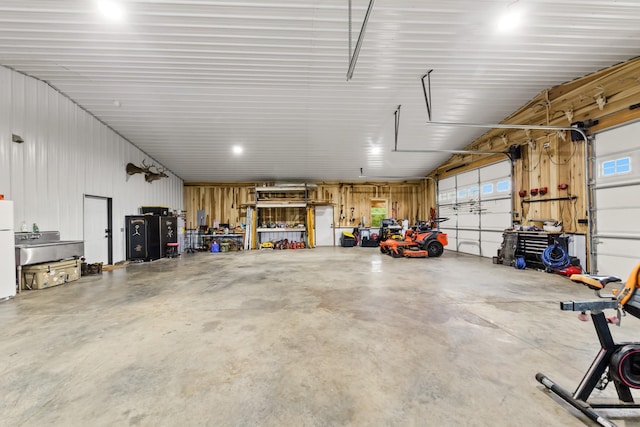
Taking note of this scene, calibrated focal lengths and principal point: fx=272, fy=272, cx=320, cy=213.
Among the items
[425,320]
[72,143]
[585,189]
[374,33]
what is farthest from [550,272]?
[72,143]

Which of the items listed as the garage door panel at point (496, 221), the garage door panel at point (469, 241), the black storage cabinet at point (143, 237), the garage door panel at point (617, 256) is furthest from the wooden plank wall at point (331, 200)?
the garage door panel at point (617, 256)

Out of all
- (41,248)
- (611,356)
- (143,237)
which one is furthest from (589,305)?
(143,237)

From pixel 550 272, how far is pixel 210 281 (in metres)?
7.03

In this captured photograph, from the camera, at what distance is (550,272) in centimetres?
580

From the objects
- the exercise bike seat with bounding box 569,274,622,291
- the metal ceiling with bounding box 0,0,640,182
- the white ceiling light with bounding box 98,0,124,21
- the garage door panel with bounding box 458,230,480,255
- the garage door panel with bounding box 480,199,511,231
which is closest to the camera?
the exercise bike seat with bounding box 569,274,622,291

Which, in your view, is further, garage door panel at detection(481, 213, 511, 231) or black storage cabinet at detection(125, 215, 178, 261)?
black storage cabinet at detection(125, 215, 178, 261)

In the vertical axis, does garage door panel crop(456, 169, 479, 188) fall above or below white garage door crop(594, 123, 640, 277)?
above

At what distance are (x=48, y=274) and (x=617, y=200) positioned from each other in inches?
402

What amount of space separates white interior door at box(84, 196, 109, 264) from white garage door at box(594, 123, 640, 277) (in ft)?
35.3

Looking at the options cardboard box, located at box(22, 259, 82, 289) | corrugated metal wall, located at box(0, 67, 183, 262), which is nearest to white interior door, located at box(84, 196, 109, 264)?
corrugated metal wall, located at box(0, 67, 183, 262)

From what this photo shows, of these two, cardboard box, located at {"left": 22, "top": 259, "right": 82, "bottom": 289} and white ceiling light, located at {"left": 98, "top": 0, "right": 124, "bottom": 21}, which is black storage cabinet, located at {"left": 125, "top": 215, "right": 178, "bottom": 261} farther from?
white ceiling light, located at {"left": 98, "top": 0, "right": 124, "bottom": 21}

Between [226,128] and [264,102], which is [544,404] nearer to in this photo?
[264,102]

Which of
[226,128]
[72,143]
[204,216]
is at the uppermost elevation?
[226,128]

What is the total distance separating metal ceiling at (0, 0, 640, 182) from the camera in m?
3.81
